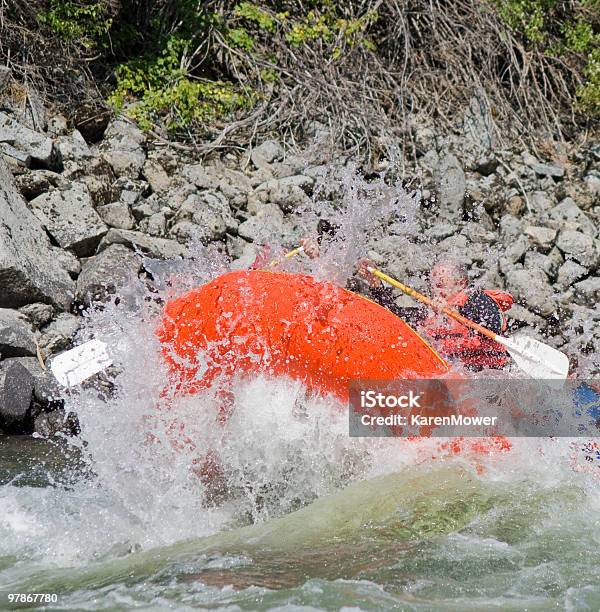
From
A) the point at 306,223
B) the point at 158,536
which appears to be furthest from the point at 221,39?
the point at 158,536

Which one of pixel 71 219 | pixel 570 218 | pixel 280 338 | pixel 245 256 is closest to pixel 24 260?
pixel 71 219

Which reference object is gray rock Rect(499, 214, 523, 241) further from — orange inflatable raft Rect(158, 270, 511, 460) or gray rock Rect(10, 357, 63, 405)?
gray rock Rect(10, 357, 63, 405)

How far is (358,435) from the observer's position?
4219 millimetres

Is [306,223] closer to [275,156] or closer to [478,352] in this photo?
[275,156]

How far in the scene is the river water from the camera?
2.97 metres

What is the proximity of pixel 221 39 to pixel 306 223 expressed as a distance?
298 cm

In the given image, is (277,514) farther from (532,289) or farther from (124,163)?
(124,163)

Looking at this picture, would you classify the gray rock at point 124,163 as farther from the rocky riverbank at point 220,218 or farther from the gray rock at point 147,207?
the gray rock at point 147,207

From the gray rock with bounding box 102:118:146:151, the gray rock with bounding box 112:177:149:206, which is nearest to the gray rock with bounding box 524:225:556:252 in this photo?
the gray rock with bounding box 112:177:149:206

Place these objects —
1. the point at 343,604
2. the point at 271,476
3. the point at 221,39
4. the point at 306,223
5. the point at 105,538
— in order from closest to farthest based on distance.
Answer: the point at 343,604, the point at 105,538, the point at 271,476, the point at 306,223, the point at 221,39

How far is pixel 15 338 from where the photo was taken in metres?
5.62

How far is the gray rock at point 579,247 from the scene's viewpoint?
756 centimetres

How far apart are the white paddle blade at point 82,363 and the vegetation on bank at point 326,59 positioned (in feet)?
14.7

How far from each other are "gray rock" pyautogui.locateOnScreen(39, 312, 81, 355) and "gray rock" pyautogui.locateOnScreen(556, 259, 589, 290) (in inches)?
168
